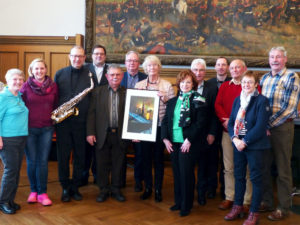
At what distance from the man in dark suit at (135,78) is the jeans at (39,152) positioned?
1.10 meters

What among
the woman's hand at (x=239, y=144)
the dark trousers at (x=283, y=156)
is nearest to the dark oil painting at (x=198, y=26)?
the dark trousers at (x=283, y=156)

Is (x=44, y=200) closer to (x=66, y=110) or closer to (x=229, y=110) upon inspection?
(x=66, y=110)

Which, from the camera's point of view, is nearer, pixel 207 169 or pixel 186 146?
pixel 186 146

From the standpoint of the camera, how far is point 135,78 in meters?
4.17

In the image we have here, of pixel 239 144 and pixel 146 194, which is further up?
pixel 239 144

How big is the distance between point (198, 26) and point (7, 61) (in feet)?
12.0

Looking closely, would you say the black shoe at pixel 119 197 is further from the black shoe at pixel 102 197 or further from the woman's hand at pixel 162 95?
the woman's hand at pixel 162 95

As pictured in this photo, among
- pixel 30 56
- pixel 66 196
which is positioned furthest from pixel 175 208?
pixel 30 56

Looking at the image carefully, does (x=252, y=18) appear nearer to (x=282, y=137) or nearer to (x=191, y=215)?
(x=282, y=137)

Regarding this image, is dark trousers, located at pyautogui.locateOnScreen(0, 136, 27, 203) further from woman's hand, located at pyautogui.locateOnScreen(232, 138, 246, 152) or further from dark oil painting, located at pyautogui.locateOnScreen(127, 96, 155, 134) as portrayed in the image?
woman's hand, located at pyautogui.locateOnScreen(232, 138, 246, 152)

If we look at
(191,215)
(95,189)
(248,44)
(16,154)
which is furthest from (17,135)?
(248,44)

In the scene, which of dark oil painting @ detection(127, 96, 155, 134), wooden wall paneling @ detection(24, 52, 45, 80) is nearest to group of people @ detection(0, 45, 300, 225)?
dark oil painting @ detection(127, 96, 155, 134)

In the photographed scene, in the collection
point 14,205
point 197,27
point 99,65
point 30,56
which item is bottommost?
point 14,205

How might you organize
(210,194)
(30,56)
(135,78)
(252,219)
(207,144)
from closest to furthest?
1. (252,219)
2. (207,144)
3. (210,194)
4. (135,78)
5. (30,56)
